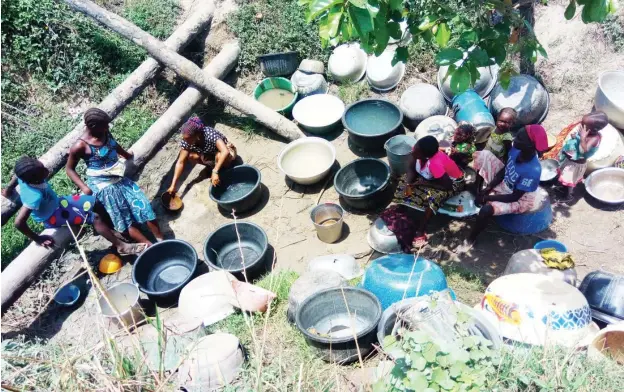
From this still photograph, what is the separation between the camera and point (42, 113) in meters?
6.65

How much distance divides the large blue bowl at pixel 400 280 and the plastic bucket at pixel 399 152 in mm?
1502

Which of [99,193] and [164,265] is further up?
[99,193]

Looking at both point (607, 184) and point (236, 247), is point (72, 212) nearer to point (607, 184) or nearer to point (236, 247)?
point (236, 247)

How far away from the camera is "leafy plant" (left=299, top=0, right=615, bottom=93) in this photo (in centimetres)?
249

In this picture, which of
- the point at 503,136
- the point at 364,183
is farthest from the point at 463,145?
the point at 364,183

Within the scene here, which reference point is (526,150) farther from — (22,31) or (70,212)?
(22,31)

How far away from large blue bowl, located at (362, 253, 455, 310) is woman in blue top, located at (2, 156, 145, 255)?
99.2 inches

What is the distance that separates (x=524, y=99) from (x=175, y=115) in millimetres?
4072

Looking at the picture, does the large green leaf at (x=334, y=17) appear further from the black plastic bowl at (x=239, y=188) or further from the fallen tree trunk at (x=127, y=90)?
the fallen tree trunk at (x=127, y=90)

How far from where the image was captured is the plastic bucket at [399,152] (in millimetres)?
5527

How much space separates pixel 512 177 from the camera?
181 inches

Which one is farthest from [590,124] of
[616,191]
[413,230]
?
[413,230]

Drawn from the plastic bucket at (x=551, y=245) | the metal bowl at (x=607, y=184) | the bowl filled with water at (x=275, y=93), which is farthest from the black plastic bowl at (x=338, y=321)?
the bowl filled with water at (x=275, y=93)

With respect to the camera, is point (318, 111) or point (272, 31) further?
point (272, 31)
